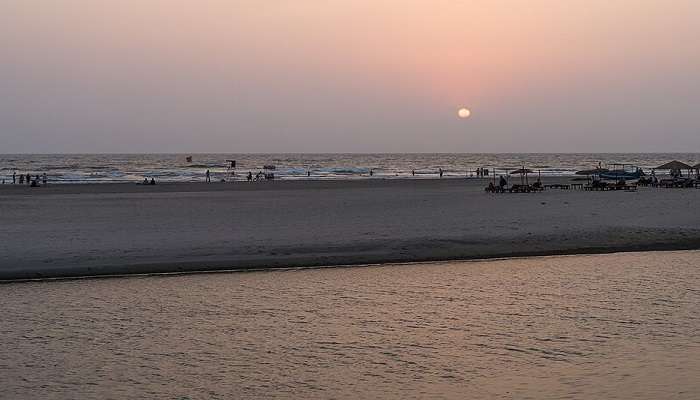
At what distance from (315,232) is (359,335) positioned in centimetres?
1376

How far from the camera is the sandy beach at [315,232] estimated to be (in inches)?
830

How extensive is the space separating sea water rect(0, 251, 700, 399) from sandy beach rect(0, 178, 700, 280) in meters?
2.30

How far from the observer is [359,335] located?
12766 millimetres

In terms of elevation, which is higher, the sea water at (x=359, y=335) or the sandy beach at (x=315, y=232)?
the sandy beach at (x=315, y=232)

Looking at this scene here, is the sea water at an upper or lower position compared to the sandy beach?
lower

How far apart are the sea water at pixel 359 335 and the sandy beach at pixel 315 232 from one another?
230 cm

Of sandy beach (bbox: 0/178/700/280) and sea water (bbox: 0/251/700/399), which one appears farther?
sandy beach (bbox: 0/178/700/280)

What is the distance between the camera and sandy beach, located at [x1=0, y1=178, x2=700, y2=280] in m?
21.1

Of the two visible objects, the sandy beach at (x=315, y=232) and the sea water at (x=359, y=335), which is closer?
the sea water at (x=359, y=335)

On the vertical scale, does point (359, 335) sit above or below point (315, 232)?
below

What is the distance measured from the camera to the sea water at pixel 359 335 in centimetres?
1009

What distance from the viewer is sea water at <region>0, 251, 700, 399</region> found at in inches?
397

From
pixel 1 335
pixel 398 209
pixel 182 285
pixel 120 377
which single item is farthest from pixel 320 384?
pixel 398 209

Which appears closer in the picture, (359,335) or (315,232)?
(359,335)
